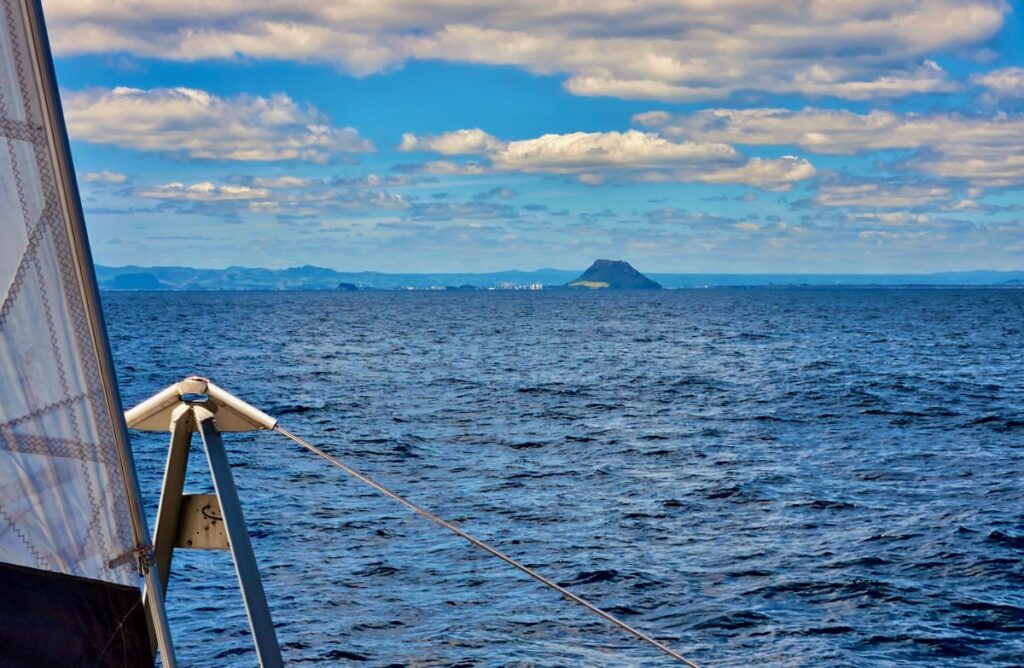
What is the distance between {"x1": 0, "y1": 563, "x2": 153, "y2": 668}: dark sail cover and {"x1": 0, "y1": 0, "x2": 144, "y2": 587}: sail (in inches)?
3.1

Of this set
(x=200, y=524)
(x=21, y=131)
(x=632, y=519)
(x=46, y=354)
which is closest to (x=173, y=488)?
(x=200, y=524)

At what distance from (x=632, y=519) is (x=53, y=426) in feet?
85.8

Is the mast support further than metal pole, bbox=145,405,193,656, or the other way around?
metal pole, bbox=145,405,193,656

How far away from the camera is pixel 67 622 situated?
4980 millimetres

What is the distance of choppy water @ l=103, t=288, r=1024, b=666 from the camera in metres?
20.5

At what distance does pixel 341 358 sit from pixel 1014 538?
65716 millimetres

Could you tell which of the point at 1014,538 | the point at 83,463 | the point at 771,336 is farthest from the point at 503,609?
the point at 771,336

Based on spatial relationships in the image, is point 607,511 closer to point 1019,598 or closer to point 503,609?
point 503,609

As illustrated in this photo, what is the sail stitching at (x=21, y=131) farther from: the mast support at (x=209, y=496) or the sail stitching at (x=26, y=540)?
the mast support at (x=209, y=496)

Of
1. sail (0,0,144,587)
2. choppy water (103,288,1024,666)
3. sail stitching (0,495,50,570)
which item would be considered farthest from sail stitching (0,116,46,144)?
choppy water (103,288,1024,666)

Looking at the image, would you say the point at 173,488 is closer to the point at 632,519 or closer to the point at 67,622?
the point at 67,622

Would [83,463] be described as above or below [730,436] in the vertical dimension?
above

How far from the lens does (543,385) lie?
67000 mm

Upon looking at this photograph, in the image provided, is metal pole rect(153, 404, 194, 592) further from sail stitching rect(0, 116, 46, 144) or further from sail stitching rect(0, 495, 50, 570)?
sail stitching rect(0, 116, 46, 144)
